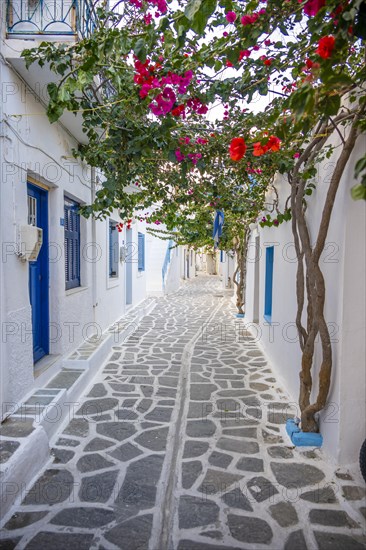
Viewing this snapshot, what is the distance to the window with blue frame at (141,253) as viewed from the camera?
1229 centimetres

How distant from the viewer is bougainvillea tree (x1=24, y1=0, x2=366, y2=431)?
191 cm

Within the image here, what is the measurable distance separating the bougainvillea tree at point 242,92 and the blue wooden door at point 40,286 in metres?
0.64

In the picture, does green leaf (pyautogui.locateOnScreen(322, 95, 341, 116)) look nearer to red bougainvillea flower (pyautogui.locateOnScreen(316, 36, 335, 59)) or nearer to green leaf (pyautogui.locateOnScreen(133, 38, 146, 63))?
red bougainvillea flower (pyautogui.locateOnScreen(316, 36, 335, 59))

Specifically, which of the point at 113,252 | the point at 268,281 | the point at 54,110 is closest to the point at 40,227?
the point at 54,110

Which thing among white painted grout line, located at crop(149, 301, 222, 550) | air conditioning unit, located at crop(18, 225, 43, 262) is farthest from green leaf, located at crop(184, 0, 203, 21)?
white painted grout line, located at crop(149, 301, 222, 550)

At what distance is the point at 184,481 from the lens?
2.90 m

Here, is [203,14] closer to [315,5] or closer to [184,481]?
[315,5]

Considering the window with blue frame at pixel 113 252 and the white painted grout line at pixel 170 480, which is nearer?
the white painted grout line at pixel 170 480

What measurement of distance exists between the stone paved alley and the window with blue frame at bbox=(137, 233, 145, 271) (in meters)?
7.41

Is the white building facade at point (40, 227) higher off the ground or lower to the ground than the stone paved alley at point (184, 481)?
higher

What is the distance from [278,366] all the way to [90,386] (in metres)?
2.74

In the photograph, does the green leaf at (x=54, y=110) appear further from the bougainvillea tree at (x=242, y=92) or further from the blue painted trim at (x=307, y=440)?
the blue painted trim at (x=307, y=440)

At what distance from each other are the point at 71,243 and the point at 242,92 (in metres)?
3.59

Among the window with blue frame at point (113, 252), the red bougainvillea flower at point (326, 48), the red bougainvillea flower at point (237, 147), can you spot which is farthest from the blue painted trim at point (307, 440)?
the window with blue frame at point (113, 252)
